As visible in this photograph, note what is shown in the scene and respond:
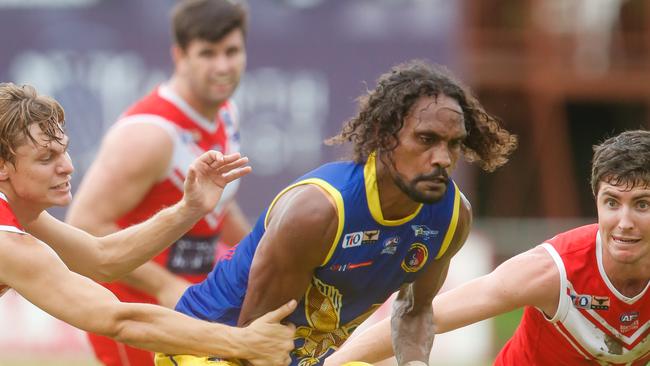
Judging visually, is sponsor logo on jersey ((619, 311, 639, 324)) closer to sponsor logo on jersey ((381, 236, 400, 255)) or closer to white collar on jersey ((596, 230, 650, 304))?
white collar on jersey ((596, 230, 650, 304))

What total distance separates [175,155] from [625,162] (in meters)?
2.83

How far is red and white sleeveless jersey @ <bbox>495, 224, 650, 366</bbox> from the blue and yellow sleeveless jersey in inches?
23.3

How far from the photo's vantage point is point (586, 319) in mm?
5883

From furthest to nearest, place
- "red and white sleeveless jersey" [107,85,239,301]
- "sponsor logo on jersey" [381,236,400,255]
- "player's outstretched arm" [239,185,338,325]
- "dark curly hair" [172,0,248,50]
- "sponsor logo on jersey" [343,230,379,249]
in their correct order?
"dark curly hair" [172,0,248,50] → "red and white sleeveless jersey" [107,85,239,301] → "sponsor logo on jersey" [381,236,400,255] → "sponsor logo on jersey" [343,230,379,249] → "player's outstretched arm" [239,185,338,325]

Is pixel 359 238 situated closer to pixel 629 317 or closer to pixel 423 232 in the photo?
pixel 423 232

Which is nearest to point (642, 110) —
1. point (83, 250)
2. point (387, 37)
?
point (387, 37)

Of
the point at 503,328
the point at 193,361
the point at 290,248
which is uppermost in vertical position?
the point at 290,248

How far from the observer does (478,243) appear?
1388cm

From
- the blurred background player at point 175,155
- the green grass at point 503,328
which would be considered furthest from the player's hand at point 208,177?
the green grass at point 503,328

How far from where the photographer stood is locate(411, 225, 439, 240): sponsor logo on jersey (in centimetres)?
545

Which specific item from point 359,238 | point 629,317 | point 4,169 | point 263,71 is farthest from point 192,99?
point 263,71

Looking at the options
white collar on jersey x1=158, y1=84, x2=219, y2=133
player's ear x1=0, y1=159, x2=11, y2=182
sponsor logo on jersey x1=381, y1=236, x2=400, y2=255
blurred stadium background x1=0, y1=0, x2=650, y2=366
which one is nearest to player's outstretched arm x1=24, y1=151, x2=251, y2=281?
player's ear x1=0, y1=159, x2=11, y2=182

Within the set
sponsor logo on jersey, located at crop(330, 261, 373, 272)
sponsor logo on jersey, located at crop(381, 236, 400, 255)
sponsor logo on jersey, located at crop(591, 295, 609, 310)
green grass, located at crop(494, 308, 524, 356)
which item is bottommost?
green grass, located at crop(494, 308, 524, 356)

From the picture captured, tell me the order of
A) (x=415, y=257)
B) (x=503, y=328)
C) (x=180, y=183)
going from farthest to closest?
(x=503, y=328), (x=180, y=183), (x=415, y=257)
